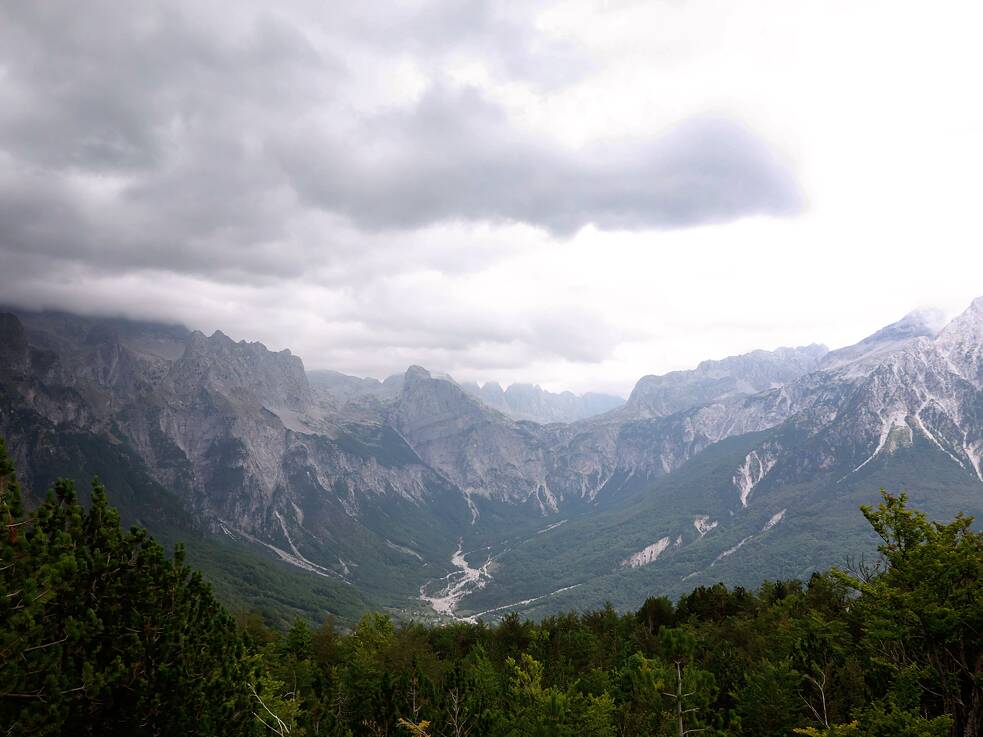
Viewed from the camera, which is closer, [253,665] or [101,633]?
[101,633]

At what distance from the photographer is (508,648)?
92.9 metres

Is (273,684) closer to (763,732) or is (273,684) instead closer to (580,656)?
(763,732)

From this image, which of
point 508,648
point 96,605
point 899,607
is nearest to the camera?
point 96,605

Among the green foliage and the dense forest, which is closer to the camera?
the green foliage

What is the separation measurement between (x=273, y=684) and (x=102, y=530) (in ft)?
92.4

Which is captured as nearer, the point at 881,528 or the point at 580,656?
the point at 881,528

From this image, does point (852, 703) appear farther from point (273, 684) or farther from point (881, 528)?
point (273, 684)

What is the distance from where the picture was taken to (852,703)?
4197cm

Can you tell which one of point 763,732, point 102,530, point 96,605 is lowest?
point 763,732

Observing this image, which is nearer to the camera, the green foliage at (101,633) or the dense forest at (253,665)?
the green foliage at (101,633)

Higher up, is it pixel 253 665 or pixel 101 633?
pixel 101 633

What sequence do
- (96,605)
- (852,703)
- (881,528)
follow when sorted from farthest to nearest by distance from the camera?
1. (852,703)
2. (881,528)
3. (96,605)

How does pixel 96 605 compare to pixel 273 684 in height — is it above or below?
above

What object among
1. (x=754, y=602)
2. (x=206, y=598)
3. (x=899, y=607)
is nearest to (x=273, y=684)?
(x=206, y=598)
